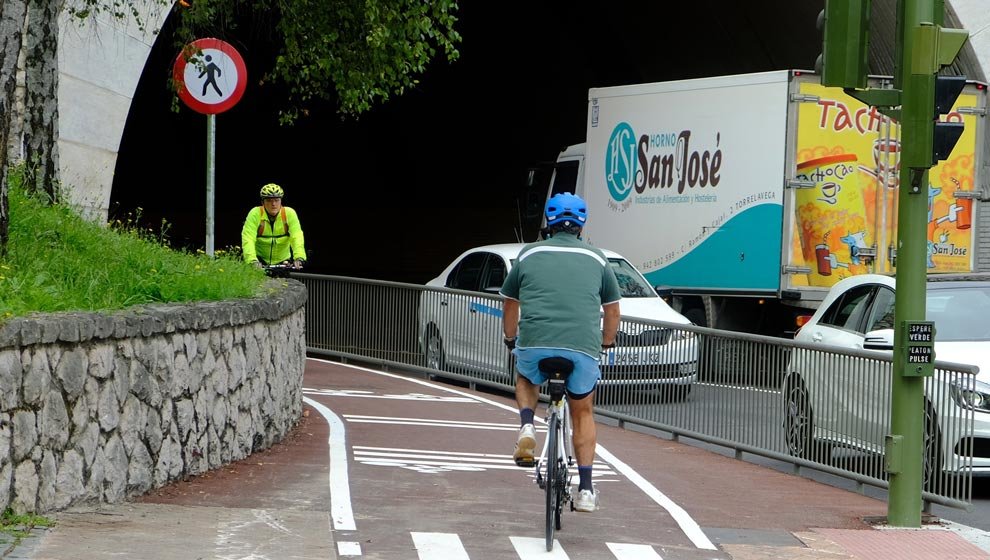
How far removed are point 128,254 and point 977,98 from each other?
37.3 ft

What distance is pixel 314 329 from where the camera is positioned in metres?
18.4

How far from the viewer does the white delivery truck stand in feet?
55.8

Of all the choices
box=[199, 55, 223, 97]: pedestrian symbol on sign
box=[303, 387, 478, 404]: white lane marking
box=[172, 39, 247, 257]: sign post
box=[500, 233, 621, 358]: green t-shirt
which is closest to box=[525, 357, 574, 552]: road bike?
box=[500, 233, 621, 358]: green t-shirt

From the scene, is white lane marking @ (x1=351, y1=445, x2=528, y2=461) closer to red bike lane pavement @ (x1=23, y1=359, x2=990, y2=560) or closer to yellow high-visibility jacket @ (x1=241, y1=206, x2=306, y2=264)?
red bike lane pavement @ (x1=23, y1=359, x2=990, y2=560)

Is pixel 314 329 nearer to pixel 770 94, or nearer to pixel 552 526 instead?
pixel 770 94

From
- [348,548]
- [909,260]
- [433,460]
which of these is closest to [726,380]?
[433,460]

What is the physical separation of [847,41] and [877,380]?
101 inches

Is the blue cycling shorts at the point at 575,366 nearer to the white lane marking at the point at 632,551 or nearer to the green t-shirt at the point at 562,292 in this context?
the green t-shirt at the point at 562,292

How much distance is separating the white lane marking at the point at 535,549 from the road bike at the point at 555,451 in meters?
0.05

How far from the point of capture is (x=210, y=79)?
40.1 feet

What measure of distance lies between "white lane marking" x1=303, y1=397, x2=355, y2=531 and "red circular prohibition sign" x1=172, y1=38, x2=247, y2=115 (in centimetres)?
272

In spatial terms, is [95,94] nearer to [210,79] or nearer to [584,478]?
[210,79]

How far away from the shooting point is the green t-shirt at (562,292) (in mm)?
7602

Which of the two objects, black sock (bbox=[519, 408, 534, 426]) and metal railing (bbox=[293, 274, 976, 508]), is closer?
black sock (bbox=[519, 408, 534, 426])
